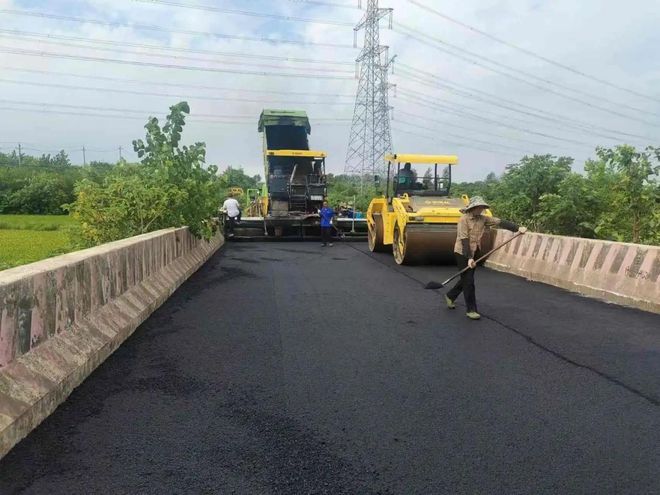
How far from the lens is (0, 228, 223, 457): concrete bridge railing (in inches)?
157

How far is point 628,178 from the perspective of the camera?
1659 centimetres

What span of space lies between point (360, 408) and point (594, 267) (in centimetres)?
727

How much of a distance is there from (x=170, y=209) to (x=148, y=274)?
4095 millimetres

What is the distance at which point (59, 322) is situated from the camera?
5000mm

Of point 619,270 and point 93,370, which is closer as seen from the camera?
point 93,370

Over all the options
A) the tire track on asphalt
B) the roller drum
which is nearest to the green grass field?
the roller drum

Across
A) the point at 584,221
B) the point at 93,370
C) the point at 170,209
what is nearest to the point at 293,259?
the point at 170,209

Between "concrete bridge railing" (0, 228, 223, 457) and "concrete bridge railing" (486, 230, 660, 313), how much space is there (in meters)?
6.94

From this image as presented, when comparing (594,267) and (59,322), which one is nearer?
(59,322)

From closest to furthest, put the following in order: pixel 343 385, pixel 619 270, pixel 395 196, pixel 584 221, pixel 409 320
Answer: pixel 343 385, pixel 409 320, pixel 619 270, pixel 395 196, pixel 584 221

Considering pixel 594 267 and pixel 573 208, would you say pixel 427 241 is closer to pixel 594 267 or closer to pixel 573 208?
pixel 594 267

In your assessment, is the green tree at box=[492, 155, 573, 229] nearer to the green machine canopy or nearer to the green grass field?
the green machine canopy

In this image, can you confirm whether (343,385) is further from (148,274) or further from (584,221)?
(584,221)

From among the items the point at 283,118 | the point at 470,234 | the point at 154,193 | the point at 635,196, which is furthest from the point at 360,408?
the point at 283,118
